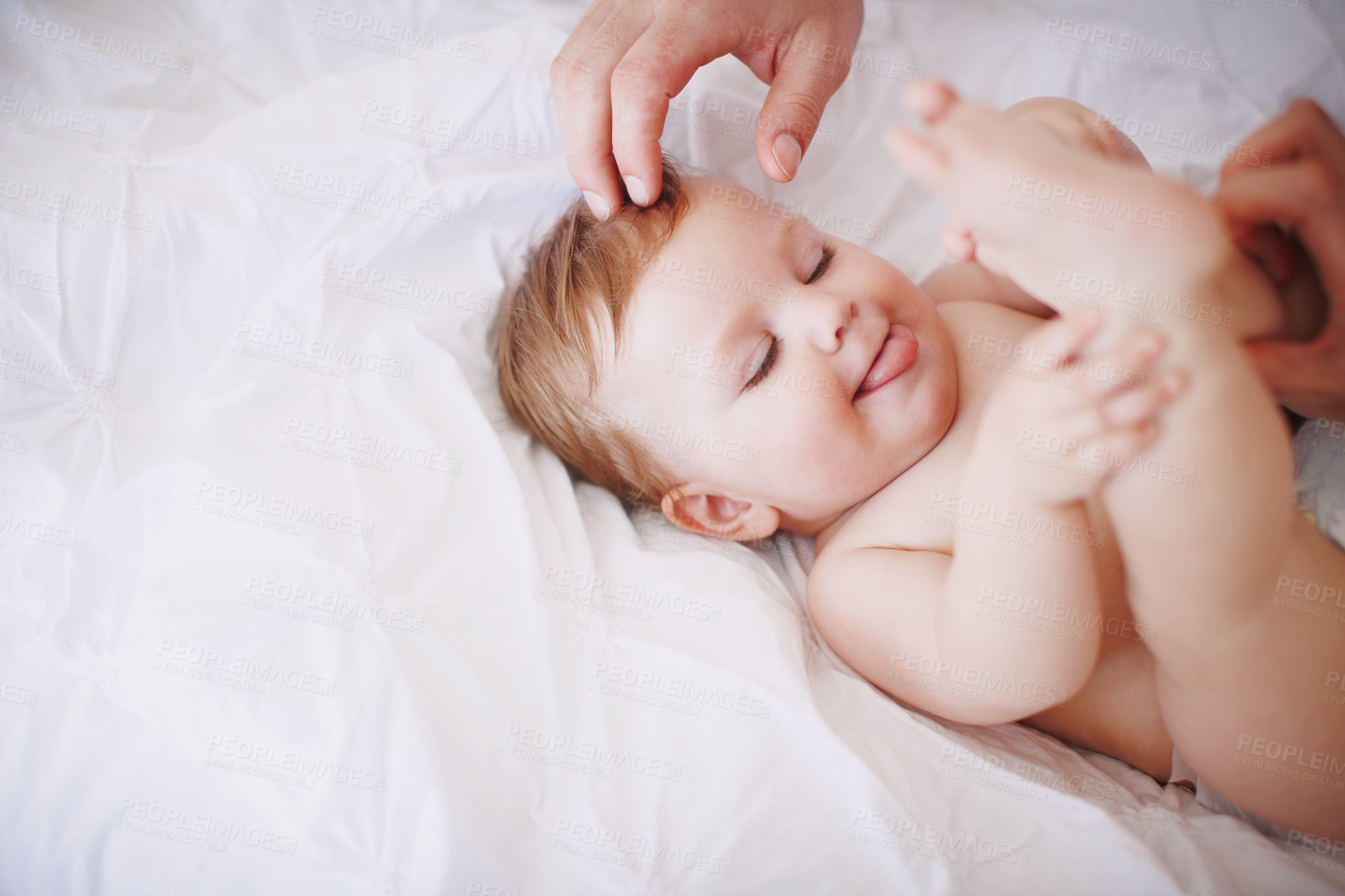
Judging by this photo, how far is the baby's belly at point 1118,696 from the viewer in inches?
46.1

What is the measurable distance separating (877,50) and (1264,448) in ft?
4.21

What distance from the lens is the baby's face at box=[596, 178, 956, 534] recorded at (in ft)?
4.06

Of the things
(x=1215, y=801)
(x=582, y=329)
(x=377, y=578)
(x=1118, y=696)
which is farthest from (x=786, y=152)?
(x=1215, y=801)

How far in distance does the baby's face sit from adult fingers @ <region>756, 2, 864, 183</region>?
0.12 metres

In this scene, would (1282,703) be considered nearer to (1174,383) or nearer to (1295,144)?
(1174,383)

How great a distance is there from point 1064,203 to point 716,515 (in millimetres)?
824

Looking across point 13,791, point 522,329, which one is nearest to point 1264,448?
point 522,329

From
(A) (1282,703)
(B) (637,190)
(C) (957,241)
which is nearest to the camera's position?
(C) (957,241)

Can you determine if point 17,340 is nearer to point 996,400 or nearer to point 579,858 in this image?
point 579,858

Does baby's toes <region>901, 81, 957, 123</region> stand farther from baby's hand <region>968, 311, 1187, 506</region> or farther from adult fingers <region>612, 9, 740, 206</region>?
adult fingers <region>612, 9, 740, 206</region>

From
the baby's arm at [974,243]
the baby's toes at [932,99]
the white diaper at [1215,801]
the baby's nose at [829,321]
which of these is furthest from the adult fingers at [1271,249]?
the white diaper at [1215,801]

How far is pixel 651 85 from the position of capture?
1169mm

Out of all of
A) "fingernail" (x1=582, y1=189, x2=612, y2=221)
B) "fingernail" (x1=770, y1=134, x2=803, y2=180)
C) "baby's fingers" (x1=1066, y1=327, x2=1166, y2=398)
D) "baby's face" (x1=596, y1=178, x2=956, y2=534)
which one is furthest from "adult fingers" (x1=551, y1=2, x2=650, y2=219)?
"baby's fingers" (x1=1066, y1=327, x2=1166, y2=398)

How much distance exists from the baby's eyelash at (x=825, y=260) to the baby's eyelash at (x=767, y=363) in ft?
0.47
